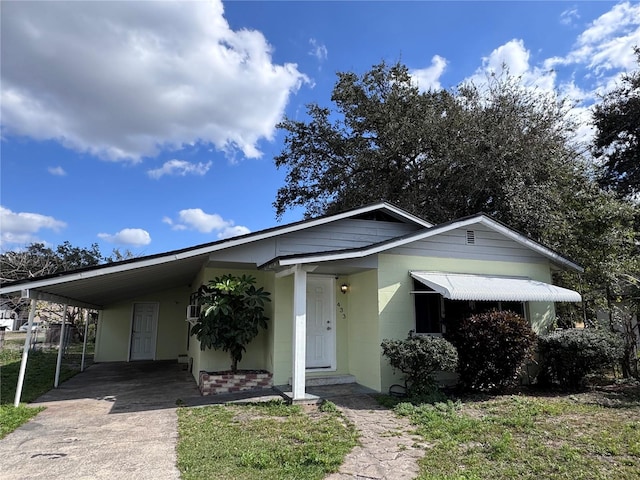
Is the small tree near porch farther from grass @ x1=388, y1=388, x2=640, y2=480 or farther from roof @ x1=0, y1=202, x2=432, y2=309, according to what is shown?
grass @ x1=388, y1=388, x2=640, y2=480

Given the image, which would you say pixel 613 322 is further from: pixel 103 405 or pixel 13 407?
pixel 13 407

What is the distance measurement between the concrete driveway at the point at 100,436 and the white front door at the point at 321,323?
3207mm

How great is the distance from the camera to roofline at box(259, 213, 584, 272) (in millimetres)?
8492

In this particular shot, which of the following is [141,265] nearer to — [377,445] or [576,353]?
[377,445]

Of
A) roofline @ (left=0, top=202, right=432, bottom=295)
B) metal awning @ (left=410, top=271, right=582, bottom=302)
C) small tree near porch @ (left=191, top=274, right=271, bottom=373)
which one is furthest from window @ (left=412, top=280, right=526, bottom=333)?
small tree near porch @ (left=191, top=274, right=271, bottom=373)

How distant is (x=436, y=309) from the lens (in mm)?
10133

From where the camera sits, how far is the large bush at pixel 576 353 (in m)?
9.01

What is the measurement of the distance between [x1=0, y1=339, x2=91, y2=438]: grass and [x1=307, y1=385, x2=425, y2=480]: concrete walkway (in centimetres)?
582

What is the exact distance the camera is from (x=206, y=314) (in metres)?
9.63

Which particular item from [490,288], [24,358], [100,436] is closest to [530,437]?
[490,288]

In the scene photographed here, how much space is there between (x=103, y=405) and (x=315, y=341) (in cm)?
521

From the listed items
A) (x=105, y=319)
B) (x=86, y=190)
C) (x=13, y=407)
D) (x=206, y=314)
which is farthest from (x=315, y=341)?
(x=86, y=190)

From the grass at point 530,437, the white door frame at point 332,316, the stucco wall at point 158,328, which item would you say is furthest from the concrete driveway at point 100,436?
the stucco wall at point 158,328

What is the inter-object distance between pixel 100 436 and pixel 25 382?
7.09 meters
